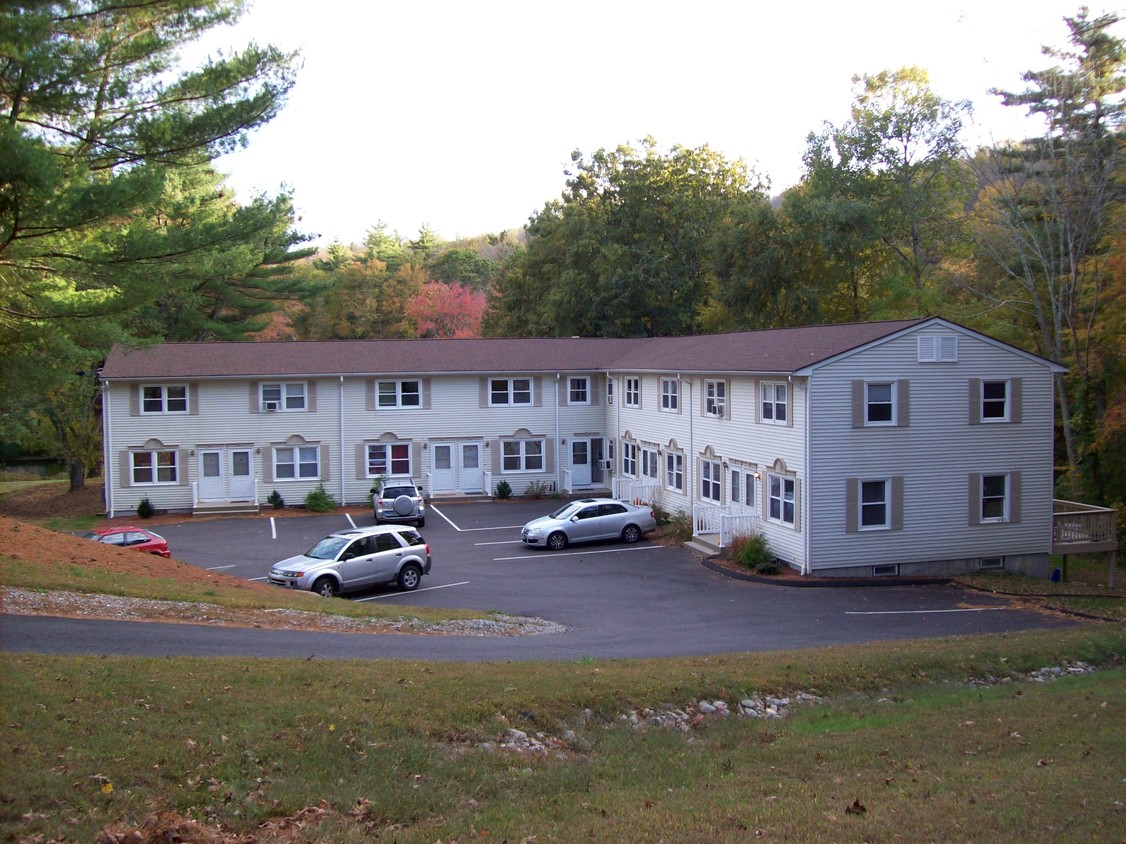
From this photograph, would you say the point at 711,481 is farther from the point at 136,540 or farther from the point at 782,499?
the point at 136,540

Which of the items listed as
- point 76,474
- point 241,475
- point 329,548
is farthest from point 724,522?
point 76,474

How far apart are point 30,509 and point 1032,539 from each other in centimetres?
4029

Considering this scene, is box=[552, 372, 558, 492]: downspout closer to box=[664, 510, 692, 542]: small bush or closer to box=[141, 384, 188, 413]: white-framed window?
box=[664, 510, 692, 542]: small bush

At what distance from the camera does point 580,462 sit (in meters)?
42.6

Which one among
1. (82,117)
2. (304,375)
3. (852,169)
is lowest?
(304,375)

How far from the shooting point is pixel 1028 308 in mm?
37500

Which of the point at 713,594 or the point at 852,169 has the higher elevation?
the point at 852,169

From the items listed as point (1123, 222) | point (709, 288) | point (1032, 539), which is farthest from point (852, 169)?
point (1032, 539)

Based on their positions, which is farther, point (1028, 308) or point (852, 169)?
point (852, 169)

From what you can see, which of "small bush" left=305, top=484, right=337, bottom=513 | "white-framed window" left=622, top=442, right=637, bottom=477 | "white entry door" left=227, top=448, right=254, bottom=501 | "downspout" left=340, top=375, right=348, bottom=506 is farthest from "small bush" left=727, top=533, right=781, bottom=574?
"white entry door" left=227, top=448, right=254, bottom=501

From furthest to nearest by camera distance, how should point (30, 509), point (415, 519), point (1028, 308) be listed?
→ point (30, 509)
point (1028, 308)
point (415, 519)

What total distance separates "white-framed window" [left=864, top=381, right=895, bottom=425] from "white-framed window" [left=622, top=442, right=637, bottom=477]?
1378 centimetres

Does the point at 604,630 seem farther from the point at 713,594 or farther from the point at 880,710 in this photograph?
the point at 880,710

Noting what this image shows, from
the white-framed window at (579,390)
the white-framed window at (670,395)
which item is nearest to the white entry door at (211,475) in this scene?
the white-framed window at (579,390)
